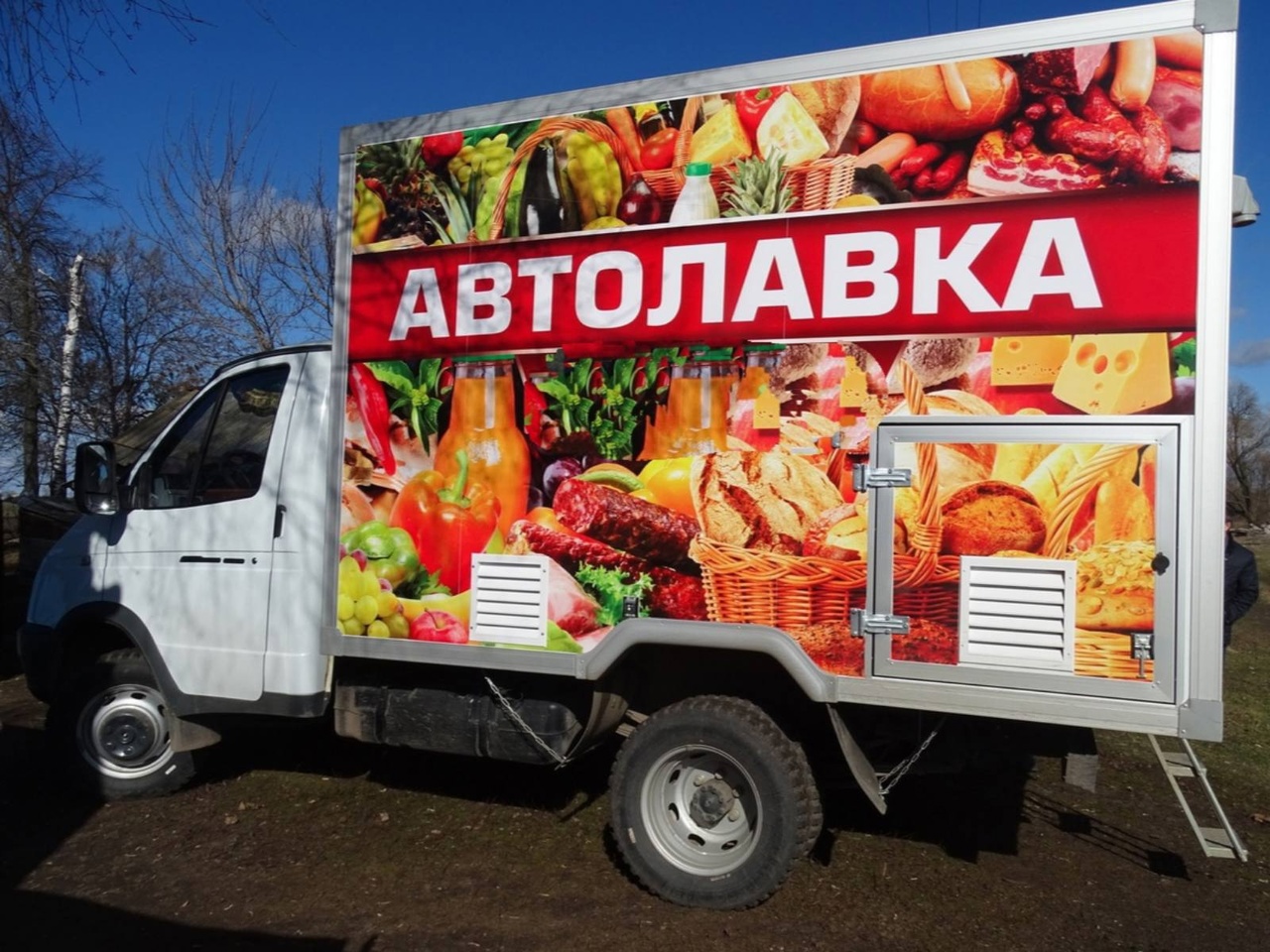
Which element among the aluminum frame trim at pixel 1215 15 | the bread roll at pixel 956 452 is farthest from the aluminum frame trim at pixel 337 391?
the aluminum frame trim at pixel 1215 15

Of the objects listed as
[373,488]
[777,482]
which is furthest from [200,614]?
[777,482]

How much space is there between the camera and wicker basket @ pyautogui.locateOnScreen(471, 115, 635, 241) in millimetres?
4859

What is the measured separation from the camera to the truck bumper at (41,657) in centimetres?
622

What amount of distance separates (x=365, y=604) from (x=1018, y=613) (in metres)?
2.93

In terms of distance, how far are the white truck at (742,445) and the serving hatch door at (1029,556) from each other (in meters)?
0.01

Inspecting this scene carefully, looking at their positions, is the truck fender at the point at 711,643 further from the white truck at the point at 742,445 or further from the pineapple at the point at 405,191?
the pineapple at the point at 405,191

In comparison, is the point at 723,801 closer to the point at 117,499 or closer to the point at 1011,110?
the point at 1011,110

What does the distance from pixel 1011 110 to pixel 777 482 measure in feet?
5.45

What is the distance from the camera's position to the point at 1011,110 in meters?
4.17

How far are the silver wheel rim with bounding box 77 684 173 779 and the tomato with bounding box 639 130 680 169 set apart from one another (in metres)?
3.91

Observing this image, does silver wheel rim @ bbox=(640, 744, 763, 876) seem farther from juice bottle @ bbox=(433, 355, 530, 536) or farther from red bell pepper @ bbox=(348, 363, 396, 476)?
red bell pepper @ bbox=(348, 363, 396, 476)

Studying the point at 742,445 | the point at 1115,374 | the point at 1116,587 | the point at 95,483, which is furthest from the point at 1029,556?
the point at 95,483

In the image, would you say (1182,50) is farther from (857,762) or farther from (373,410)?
(373,410)

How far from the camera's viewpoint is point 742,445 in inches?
177
